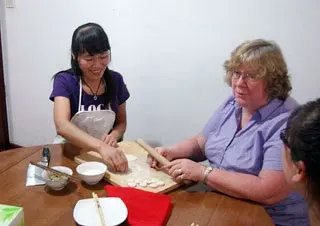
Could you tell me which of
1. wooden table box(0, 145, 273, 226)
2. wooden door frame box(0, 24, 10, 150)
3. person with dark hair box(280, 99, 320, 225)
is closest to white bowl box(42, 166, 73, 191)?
wooden table box(0, 145, 273, 226)

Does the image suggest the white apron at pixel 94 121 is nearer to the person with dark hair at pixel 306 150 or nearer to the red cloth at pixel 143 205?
the red cloth at pixel 143 205

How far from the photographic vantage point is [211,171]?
49.2 inches

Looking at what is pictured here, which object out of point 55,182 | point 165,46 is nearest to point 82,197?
point 55,182

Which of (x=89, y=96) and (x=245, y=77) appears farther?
(x=89, y=96)

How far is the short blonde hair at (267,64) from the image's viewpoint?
1311 millimetres

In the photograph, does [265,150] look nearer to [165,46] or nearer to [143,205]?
[143,205]

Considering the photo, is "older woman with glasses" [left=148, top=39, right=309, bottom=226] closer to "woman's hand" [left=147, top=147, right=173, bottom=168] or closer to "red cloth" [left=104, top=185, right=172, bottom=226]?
"woman's hand" [left=147, top=147, right=173, bottom=168]

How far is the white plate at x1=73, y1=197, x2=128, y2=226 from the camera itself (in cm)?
101

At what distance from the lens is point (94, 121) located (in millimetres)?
1786

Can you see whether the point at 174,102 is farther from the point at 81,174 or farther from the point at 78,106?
the point at 81,174

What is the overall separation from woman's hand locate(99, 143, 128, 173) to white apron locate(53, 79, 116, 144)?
0.42m

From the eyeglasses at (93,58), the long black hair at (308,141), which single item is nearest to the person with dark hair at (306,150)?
the long black hair at (308,141)

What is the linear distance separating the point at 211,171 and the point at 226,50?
93cm

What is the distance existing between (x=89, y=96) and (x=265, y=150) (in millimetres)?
937
